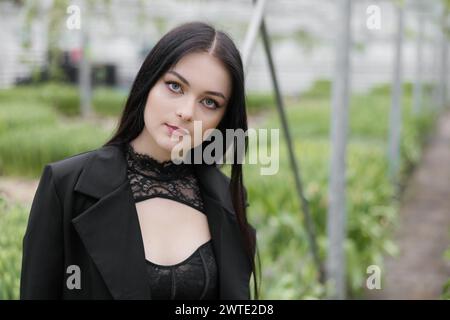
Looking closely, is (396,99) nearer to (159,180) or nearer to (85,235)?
(159,180)

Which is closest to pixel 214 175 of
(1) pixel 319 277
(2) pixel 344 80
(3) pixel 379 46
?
(2) pixel 344 80

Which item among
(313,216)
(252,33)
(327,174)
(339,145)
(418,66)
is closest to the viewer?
(252,33)

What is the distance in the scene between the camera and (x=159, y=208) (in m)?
1.16

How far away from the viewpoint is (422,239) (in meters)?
4.80

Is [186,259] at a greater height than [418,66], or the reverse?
[418,66]

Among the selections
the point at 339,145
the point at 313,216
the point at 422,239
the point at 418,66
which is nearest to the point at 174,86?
the point at 339,145

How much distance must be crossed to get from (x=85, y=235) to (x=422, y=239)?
4.11 meters

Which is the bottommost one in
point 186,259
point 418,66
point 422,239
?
point 422,239

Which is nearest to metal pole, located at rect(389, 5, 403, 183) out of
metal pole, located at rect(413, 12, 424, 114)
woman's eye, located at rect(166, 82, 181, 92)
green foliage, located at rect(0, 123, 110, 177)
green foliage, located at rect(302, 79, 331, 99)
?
green foliage, located at rect(0, 123, 110, 177)

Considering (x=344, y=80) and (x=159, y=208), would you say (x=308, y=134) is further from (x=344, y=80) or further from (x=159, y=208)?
(x=159, y=208)

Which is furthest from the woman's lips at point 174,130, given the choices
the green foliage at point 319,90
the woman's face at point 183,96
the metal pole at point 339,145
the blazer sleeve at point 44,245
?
the green foliage at point 319,90

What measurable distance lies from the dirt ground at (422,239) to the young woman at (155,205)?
6.81 ft

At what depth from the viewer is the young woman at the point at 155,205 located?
108 centimetres
